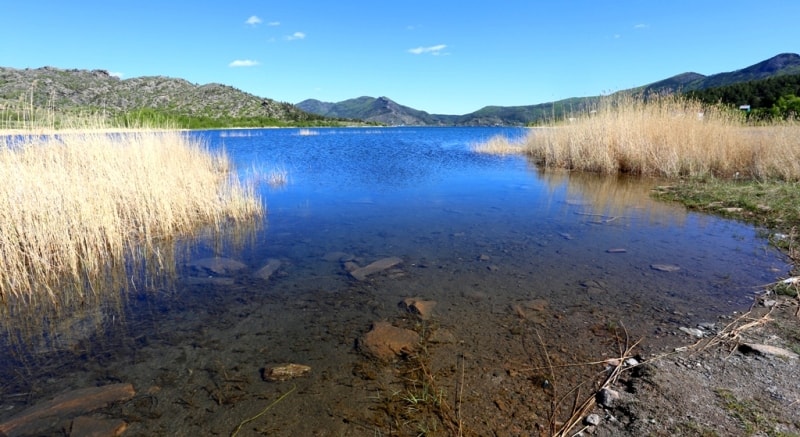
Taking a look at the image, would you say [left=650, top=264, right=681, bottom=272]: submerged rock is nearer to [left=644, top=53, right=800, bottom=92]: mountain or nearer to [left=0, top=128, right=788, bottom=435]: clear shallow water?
[left=0, top=128, right=788, bottom=435]: clear shallow water

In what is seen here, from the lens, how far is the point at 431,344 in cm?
352

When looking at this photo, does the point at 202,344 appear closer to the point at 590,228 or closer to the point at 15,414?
the point at 15,414

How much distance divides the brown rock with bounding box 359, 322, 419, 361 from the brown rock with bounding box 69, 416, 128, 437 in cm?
182

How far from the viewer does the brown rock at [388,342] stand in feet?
11.1

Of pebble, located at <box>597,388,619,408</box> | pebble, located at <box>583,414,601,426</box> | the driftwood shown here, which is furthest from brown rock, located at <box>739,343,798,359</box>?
the driftwood

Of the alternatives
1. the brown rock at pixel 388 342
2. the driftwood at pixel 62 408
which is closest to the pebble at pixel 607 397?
the brown rock at pixel 388 342

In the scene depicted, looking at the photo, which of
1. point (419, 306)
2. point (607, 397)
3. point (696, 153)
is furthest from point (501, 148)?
point (607, 397)

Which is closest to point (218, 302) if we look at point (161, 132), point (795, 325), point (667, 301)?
point (667, 301)

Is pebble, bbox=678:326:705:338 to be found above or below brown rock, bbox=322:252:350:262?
below

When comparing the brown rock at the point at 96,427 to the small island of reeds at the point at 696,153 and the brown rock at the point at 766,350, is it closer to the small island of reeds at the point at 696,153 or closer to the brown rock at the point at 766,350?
the brown rock at the point at 766,350

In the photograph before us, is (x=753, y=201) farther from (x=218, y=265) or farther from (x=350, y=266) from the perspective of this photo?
(x=218, y=265)

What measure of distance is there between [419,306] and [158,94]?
4307 inches

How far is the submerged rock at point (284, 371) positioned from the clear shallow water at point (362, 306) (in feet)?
0.27

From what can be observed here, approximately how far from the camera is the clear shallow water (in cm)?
287
